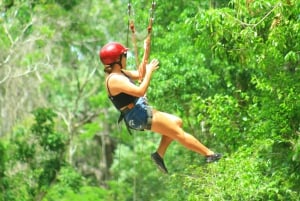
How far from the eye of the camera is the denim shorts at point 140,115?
4.76 m

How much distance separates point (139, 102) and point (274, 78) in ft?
8.24

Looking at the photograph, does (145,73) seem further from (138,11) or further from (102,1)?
(102,1)

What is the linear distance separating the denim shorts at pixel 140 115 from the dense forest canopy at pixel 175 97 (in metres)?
1.47

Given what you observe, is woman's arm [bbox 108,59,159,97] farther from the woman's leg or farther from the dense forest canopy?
the dense forest canopy

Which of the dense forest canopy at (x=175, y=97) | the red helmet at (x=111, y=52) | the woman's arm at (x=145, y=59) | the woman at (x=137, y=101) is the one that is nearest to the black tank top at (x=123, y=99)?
the woman at (x=137, y=101)

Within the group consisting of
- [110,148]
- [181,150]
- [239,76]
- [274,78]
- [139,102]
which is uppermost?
[139,102]

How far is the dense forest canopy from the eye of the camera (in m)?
6.20

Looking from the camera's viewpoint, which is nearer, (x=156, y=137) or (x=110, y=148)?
(x=156, y=137)

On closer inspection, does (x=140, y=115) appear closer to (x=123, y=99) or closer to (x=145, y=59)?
(x=123, y=99)

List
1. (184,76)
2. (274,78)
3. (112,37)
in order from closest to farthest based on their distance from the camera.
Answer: (274,78), (184,76), (112,37)

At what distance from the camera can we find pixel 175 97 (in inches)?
364

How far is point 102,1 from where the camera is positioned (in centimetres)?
1520

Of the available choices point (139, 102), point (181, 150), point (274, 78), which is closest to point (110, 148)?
point (181, 150)

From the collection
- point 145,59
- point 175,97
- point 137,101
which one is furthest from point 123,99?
point 175,97
